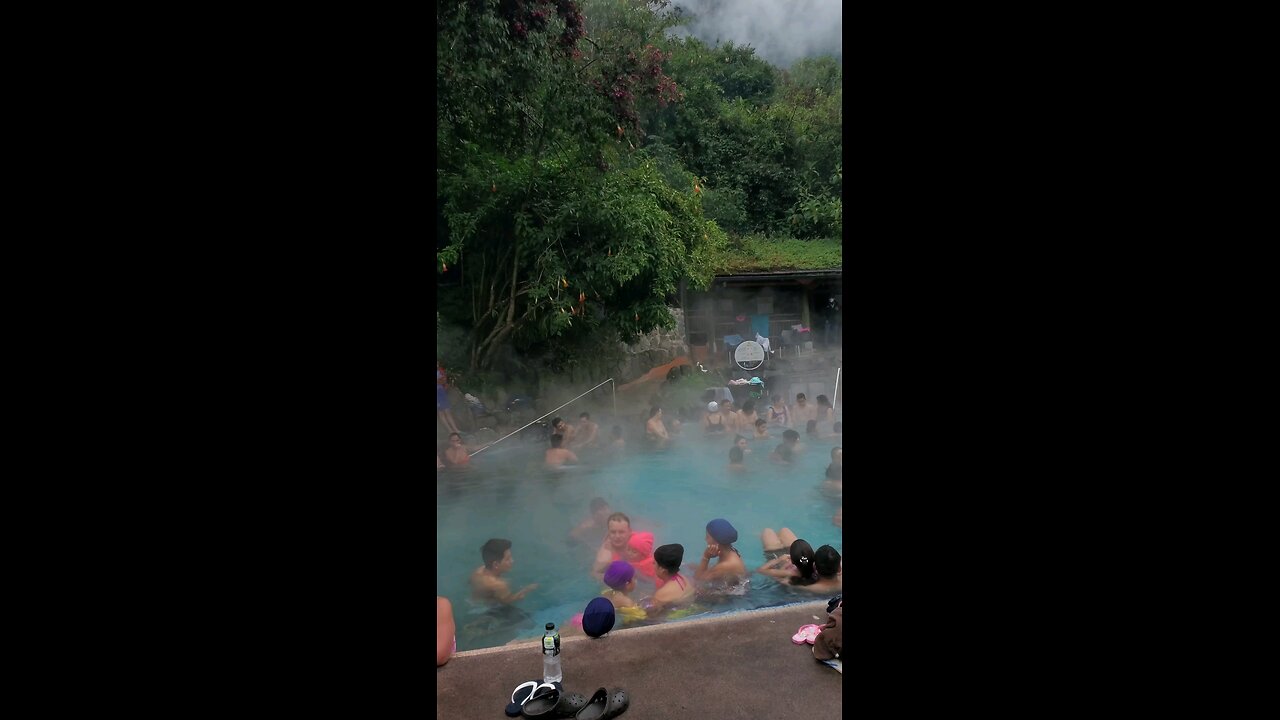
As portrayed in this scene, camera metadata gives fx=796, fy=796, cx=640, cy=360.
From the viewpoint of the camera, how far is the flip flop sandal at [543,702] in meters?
3.04

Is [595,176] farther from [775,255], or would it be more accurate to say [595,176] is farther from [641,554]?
[641,554]

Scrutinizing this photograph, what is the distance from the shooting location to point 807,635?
360cm

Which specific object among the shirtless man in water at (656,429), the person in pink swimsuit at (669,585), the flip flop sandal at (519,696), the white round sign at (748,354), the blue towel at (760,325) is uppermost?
the blue towel at (760,325)

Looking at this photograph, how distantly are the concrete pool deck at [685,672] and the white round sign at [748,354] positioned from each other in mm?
4719

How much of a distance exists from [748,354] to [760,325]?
35 centimetres

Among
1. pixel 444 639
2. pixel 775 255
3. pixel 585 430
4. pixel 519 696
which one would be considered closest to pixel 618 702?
pixel 519 696

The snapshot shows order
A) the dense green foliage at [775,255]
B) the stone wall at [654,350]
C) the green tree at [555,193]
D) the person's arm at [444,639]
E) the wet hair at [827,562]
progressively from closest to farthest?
the person's arm at [444,639] → the wet hair at [827,562] → the green tree at [555,193] → the stone wall at [654,350] → the dense green foliage at [775,255]

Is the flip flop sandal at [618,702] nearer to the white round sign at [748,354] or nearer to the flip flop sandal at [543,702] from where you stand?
the flip flop sandal at [543,702]

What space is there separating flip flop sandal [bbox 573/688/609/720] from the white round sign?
223 inches

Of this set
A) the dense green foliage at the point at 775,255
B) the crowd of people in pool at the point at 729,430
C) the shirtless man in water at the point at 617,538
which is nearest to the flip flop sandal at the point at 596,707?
the shirtless man in water at the point at 617,538

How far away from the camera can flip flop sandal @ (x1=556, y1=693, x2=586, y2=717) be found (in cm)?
304

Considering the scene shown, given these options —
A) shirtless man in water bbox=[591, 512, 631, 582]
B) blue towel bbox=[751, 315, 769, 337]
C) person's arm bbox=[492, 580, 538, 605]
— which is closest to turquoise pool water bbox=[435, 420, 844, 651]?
person's arm bbox=[492, 580, 538, 605]

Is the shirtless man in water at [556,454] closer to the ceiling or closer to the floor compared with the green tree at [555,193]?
closer to the floor
